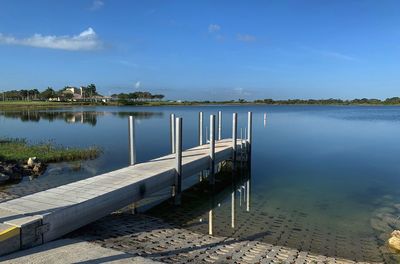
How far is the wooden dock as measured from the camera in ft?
22.0

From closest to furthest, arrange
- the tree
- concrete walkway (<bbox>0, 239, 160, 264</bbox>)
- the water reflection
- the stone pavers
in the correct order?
concrete walkway (<bbox>0, 239, 160, 264</bbox>)
the stone pavers
the water reflection
the tree

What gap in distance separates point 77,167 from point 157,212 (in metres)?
8.64

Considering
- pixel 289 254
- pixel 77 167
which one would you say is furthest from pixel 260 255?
pixel 77 167

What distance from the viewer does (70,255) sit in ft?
21.4

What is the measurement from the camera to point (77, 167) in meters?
18.8

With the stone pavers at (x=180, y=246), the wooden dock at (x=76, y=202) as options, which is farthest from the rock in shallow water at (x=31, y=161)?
the stone pavers at (x=180, y=246)

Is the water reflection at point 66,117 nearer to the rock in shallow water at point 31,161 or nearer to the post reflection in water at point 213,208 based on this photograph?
the rock in shallow water at point 31,161

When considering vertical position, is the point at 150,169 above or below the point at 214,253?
above

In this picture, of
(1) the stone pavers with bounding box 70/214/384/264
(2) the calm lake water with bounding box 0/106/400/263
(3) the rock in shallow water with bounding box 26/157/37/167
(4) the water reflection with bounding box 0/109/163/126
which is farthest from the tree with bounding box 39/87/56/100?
(1) the stone pavers with bounding box 70/214/384/264

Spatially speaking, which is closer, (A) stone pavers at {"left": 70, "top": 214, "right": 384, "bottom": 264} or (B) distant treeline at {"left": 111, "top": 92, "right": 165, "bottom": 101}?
(A) stone pavers at {"left": 70, "top": 214, "right": 384, "bottom": 264}

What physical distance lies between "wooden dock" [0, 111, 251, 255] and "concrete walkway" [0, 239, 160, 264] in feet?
0.69

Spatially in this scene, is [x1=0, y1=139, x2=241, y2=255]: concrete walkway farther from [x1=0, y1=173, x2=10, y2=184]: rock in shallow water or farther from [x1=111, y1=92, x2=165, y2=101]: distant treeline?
[x1=111, y1=92, x2=165, y2=101]: distant treeline

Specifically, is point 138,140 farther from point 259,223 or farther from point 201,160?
point 259,223

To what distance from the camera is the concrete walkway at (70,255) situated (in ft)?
20.4
